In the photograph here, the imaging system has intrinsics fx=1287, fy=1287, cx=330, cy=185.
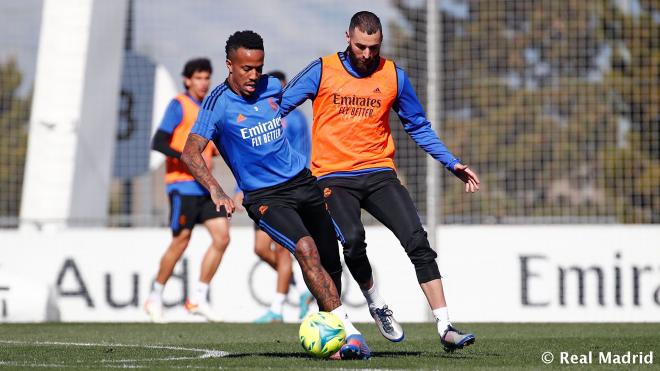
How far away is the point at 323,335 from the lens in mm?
7531

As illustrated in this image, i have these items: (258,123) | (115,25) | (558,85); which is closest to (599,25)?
(558,85)

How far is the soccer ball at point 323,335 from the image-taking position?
24.7 feet

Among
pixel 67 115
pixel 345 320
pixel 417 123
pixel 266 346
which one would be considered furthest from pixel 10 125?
pixel 345 320

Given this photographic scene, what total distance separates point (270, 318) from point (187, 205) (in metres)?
1.48

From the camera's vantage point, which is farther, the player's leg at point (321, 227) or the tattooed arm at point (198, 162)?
the player's leg at point (321, 227)

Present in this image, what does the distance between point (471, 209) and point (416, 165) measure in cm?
993

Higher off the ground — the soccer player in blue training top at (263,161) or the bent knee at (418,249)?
the soccer player in blue training top at (263,161)

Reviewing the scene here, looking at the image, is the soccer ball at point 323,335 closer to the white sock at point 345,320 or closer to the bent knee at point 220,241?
the white sock at point 345,320

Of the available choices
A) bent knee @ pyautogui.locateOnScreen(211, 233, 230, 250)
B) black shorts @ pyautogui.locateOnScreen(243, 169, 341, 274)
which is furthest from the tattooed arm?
bent knee @ pyautogui.locateOnScreen(211, 233, 230, 250)

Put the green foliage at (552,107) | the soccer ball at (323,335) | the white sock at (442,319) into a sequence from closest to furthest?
the soccer ball at (323,335), the white sock at (442,319), the green foliage at (552,107)

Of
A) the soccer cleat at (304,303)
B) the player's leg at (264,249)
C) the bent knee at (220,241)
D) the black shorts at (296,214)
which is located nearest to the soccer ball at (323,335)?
the black shorts at (296,214)

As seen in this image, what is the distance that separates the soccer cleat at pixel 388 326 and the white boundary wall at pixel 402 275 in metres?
5.97

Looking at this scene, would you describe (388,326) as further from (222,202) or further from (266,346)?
(222,202)

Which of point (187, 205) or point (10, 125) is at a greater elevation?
point (10, 125)
